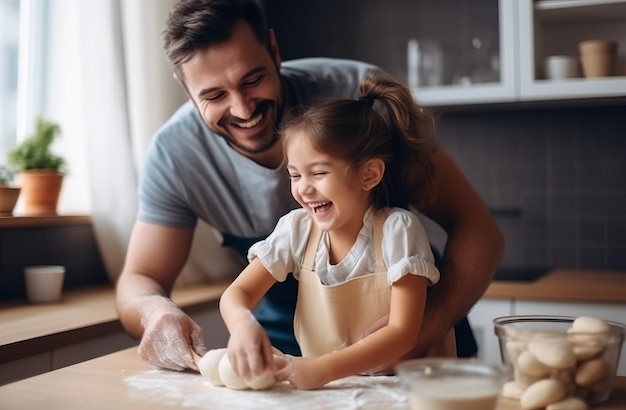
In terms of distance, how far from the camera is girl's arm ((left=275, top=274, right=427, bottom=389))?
3.40 feet

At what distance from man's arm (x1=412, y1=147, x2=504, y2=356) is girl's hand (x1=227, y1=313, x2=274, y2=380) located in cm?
28

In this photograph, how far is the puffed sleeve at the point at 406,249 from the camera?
1097 mm

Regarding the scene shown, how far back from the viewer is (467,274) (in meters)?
1.35

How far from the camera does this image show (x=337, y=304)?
45.9 inches

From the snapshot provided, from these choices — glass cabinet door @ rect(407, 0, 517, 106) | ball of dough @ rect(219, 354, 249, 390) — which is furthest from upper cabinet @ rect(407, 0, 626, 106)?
ball of dough @ rect(219, 354, 249, 390)

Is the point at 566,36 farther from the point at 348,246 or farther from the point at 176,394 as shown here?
the point at 176,394

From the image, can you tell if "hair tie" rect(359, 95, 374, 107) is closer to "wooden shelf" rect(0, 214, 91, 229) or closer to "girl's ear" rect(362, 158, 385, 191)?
"girl's ear" rect(362, 158, 385, 191)

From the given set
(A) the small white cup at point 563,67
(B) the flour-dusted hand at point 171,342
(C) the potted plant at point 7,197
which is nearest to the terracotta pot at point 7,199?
(C) the potted plant at point 7,197

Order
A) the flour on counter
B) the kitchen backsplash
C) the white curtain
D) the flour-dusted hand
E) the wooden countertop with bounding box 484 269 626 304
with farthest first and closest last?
the kitchen backsplash, the white curtain, the wooden countertop with bounding box 484 269 626 304, the flour-dusted hand, the flour on counter

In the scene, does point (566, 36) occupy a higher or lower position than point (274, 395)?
higher

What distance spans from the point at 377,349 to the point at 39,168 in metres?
1.45

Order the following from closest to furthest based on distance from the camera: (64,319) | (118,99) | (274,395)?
(274,395)
(64,319)
(118,99)

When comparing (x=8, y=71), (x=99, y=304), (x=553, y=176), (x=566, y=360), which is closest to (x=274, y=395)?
(x=566, y=360)

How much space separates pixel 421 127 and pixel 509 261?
1.67 meters
